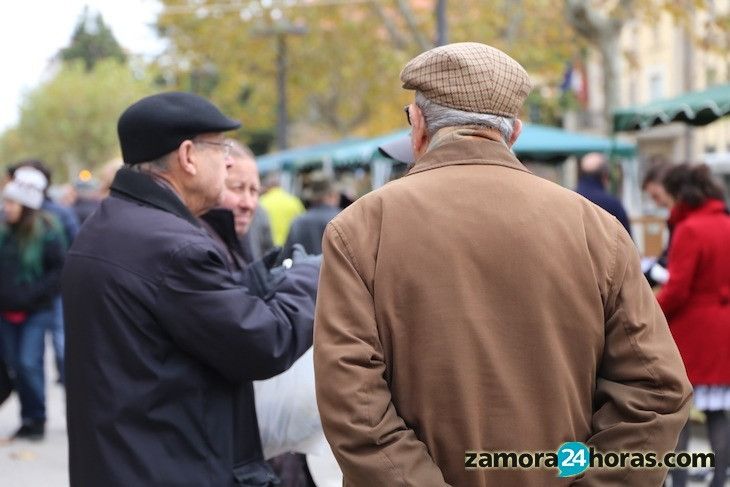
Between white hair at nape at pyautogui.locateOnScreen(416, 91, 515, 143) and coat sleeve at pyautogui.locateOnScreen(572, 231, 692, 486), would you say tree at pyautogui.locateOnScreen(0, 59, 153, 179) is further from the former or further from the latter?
coat sleeve at pyautogui.locateOnScreen(572, 231, 692, 486)

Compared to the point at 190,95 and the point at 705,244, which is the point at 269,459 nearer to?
the point at 190,95

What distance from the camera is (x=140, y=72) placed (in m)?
31.5

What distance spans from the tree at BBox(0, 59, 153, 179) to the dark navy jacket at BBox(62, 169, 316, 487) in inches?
2963

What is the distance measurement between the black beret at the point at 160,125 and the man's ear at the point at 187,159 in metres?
0.02

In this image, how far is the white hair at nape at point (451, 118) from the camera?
9.10 ft

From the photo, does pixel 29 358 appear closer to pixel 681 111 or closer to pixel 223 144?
pixel 681 111

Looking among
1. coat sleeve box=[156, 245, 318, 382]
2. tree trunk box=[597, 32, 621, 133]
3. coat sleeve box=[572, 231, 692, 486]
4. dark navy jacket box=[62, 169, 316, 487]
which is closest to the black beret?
dark navy jacket box=[62, 169, 316, 487]

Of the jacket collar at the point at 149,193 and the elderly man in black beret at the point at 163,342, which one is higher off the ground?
the jacket collar at the point at 149,193

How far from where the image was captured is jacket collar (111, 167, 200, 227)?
3.52m

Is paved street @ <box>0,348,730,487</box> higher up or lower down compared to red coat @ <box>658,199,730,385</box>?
lower down

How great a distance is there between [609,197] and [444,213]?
5868 mm

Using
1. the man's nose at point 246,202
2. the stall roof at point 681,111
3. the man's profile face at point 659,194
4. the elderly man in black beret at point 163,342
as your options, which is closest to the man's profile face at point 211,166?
the elderly man in black beret at point 163,342

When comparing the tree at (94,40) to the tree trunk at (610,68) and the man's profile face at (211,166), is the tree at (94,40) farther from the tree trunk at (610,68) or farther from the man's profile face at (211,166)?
the man's profile face at (211,166)

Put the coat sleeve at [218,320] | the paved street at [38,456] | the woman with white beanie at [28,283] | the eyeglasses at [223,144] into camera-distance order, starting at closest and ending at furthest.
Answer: the coat sleeve at [218,320] < the eyeglasses at [223,144] < the paved street at [38,456] < the woman with white beanie at [28,283]
